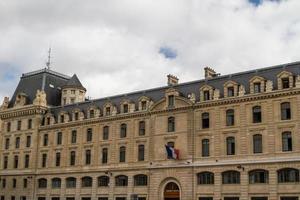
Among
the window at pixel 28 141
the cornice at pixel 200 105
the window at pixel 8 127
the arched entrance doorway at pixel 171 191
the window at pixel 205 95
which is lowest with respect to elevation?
the arched entrance doorway at pixel 171 191

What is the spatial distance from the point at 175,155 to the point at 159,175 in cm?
421

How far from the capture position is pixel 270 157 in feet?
195

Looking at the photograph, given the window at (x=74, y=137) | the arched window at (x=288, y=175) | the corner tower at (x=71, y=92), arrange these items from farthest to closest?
the corner tower at (x=71, y=92) < the window at (x=74, y=137) < the arched window at (x=288, y=175)

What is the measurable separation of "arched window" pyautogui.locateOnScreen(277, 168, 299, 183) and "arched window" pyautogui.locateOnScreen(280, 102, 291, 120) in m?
6.17

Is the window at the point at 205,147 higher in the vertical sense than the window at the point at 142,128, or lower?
lower

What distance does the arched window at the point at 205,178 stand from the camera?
211ft

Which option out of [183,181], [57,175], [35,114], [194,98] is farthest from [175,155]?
[35,114]

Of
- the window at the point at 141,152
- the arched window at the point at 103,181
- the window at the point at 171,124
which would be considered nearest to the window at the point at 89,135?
the arched window at the point at 103,181

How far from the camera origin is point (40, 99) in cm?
8794

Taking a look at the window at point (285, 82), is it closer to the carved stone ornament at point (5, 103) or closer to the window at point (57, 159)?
the window at point (57, 159)

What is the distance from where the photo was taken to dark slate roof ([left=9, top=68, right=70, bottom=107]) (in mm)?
92000

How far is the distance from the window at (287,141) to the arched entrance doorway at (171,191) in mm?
15867

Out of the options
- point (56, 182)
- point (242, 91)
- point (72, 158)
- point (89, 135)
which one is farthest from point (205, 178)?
point (56, 182)

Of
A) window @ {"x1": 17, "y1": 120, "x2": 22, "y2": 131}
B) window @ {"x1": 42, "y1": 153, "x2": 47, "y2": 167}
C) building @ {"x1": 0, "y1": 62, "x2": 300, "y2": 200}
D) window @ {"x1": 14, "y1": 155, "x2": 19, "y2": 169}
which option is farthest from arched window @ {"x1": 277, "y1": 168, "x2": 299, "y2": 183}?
window @ {"x1": 17, "y1": 120, "x2": 22, "y2": 131}
